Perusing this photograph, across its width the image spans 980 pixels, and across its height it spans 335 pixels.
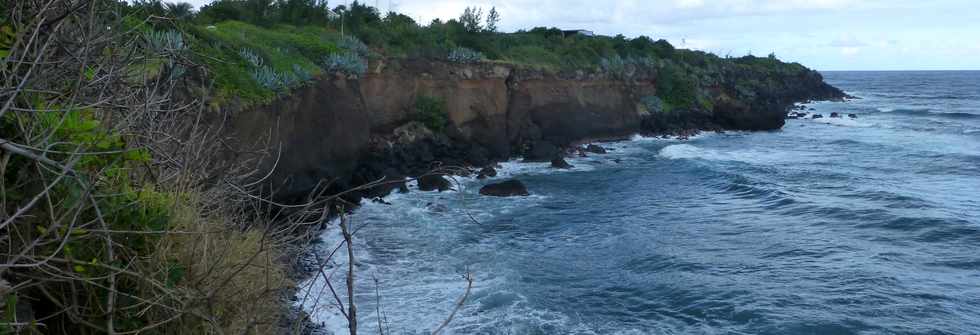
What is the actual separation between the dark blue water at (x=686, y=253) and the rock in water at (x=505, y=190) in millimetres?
396

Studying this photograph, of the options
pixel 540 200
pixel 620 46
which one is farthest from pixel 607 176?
pixel 620 46

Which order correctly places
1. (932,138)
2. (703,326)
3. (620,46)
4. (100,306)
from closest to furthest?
1. (100,306)
2. (703,326)
3. (932,138)
4. (620,46)

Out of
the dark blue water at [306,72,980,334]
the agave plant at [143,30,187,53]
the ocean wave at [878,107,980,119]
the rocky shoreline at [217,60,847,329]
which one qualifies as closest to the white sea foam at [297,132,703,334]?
the dark blue water at [306,72,980,334]

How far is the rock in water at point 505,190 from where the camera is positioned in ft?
64.7

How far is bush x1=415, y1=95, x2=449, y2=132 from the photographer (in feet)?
79.9

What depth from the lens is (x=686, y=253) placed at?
46.4 ft

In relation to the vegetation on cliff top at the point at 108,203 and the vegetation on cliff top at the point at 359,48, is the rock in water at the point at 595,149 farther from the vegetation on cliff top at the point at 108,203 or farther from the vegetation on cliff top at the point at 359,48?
the vegetation on cliff top at the point at 108,203

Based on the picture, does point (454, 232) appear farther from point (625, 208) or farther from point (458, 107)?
point (458, 107)

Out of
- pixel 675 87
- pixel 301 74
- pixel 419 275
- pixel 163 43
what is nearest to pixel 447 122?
pixel 301 74

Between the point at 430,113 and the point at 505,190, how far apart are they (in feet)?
19.0

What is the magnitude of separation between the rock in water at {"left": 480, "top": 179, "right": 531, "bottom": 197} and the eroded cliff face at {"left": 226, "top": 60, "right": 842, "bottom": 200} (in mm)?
1479

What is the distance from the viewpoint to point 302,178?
16219 millimetres

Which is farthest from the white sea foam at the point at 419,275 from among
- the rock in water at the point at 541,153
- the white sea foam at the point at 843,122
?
the white sea foam at the point at 843,122

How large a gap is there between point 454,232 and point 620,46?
30.9 m
